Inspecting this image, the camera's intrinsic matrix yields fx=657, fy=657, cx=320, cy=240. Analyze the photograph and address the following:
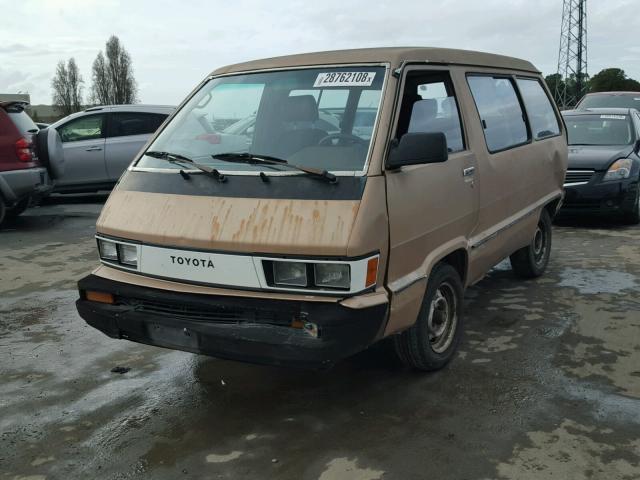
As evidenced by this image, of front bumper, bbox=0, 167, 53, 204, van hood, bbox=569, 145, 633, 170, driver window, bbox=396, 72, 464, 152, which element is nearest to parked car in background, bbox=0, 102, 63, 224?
front bumper, bbox=0, 167, 53, 204

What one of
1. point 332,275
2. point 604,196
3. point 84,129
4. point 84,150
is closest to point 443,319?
point 332,275

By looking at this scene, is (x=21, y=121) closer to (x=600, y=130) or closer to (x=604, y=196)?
(x=604, y=196)

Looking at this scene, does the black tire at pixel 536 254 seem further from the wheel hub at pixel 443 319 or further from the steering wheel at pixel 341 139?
the steering wheel at pixel 341 139

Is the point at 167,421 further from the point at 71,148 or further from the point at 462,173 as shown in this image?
the point at 71,148

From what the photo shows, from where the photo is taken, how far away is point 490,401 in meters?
3.62

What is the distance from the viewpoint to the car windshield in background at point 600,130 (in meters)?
9.26

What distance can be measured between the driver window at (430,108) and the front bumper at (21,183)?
6.61m

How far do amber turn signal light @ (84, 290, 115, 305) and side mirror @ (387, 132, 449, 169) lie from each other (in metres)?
1.68

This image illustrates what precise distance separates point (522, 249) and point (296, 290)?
3308 millimetres

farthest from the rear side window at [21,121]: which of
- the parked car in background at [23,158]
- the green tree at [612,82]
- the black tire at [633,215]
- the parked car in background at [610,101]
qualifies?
the green tree at [612,82]

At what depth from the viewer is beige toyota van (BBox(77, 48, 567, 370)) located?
316 cm

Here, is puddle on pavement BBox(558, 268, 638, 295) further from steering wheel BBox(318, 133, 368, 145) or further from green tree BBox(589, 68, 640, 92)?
green tree BBox(589, 68, 640, 92)

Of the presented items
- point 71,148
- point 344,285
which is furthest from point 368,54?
point 71,148

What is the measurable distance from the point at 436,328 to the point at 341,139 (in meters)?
1.32
